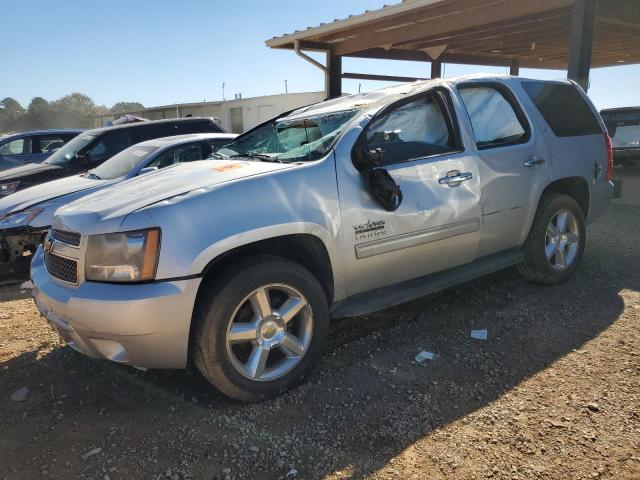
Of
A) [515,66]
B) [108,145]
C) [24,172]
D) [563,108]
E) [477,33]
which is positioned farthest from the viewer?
[515,66]

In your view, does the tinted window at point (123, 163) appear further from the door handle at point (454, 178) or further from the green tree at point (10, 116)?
the green tree at point (10, 116)

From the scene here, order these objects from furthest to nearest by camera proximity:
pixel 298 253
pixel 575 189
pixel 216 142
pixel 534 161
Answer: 1. pixel 216 142
2. pixel 575 189
3. pixel 534 161
4. pixel 298 253

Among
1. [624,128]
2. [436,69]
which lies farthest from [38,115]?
[624,128]

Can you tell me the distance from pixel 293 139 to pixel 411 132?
855 mm

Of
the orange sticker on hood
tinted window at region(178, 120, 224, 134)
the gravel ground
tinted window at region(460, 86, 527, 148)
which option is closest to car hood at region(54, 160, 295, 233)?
the orange sticker on hood

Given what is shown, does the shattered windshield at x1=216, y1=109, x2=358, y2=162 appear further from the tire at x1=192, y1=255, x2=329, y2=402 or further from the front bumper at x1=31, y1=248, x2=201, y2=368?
the front bumper at x1=31, y1=248, x2=201, y2=368

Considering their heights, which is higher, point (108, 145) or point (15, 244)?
point (108, 145)

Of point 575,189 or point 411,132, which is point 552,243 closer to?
point 575,189

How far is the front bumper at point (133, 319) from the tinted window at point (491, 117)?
8.30 feet

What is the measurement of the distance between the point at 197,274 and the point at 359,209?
1.09 metres

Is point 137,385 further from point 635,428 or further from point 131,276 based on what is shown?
point 635,428

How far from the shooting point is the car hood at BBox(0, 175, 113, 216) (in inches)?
215

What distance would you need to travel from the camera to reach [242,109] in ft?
94.1

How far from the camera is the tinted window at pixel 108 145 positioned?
7473mm
